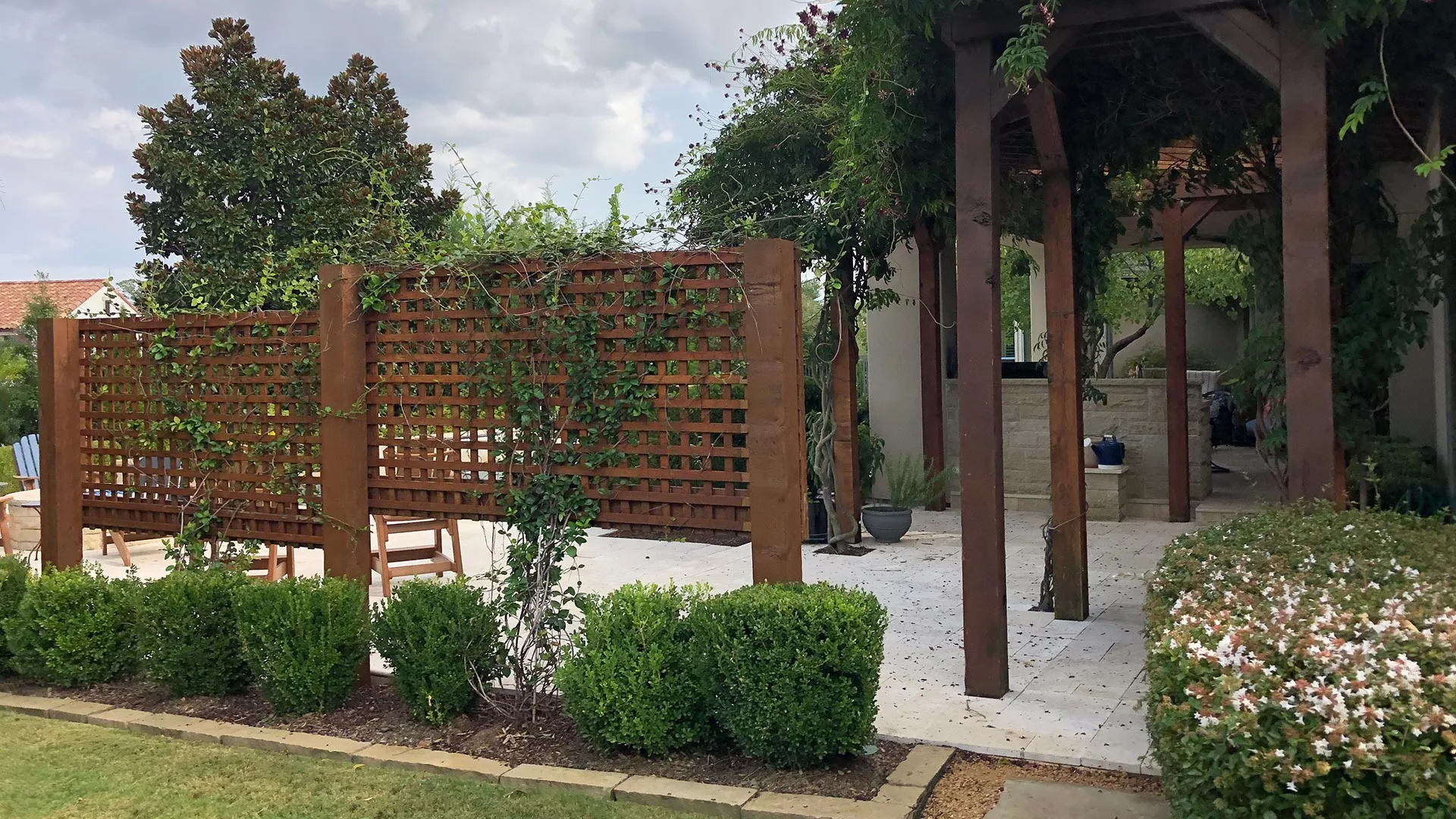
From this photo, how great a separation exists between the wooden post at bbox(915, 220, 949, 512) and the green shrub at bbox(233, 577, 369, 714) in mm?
6763

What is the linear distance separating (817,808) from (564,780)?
929 mm

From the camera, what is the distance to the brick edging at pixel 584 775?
336 centimetres

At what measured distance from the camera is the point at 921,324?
10.5 metres

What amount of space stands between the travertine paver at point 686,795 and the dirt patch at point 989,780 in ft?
2.01

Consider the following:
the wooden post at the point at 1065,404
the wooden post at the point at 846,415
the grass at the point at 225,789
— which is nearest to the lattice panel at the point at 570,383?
the grass at the point at 225,789

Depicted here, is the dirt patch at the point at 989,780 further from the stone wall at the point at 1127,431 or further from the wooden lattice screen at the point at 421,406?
the stone wall at the point at 1127,431

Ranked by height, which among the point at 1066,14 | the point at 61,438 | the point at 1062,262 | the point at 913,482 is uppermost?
the point at 1066,14

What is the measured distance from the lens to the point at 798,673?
354cm

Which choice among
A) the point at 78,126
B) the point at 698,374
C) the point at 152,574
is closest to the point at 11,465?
the point at 78,126

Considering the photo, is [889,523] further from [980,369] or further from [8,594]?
[8,594]

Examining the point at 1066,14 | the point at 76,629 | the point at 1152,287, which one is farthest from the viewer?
the point at 1152,287

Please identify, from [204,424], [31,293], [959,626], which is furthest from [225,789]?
[31,293]

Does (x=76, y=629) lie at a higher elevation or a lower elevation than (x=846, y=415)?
lower

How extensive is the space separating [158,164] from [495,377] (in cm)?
Result: 951
